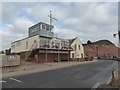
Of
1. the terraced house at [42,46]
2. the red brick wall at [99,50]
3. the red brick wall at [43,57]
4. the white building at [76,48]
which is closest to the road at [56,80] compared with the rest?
the red brick wall at [43,57]

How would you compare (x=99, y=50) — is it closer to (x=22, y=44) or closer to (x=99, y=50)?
(x=99, y=50)

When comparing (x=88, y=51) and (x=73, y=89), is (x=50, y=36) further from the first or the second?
(x=88, y=51)

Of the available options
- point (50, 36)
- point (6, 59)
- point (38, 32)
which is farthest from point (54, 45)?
point (6, 59)

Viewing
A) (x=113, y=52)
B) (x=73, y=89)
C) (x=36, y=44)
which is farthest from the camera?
(x=113, y=52)

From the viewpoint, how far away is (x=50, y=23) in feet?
130

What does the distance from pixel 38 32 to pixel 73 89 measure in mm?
28219

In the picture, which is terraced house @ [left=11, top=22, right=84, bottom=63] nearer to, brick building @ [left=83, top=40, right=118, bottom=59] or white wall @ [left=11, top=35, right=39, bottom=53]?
white wall @ [left=11, top=35, right=39, bottom=53]

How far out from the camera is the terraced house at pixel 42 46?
33625 mm

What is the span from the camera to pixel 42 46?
33281mm

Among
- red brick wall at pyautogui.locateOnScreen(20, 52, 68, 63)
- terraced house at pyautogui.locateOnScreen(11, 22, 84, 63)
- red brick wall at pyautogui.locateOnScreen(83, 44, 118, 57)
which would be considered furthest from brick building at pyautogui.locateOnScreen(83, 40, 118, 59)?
red brick wall at pyautogui.locateOnScreen(20, 52, 68, 63)

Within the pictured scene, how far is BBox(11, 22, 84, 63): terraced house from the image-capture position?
110 feet

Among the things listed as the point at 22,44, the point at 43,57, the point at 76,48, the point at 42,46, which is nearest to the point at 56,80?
the point at 42,46

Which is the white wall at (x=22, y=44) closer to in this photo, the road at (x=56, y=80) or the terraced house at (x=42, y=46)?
the terraced house at (x=42, y=46)

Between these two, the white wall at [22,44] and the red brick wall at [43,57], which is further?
the white wall at [22,44]
